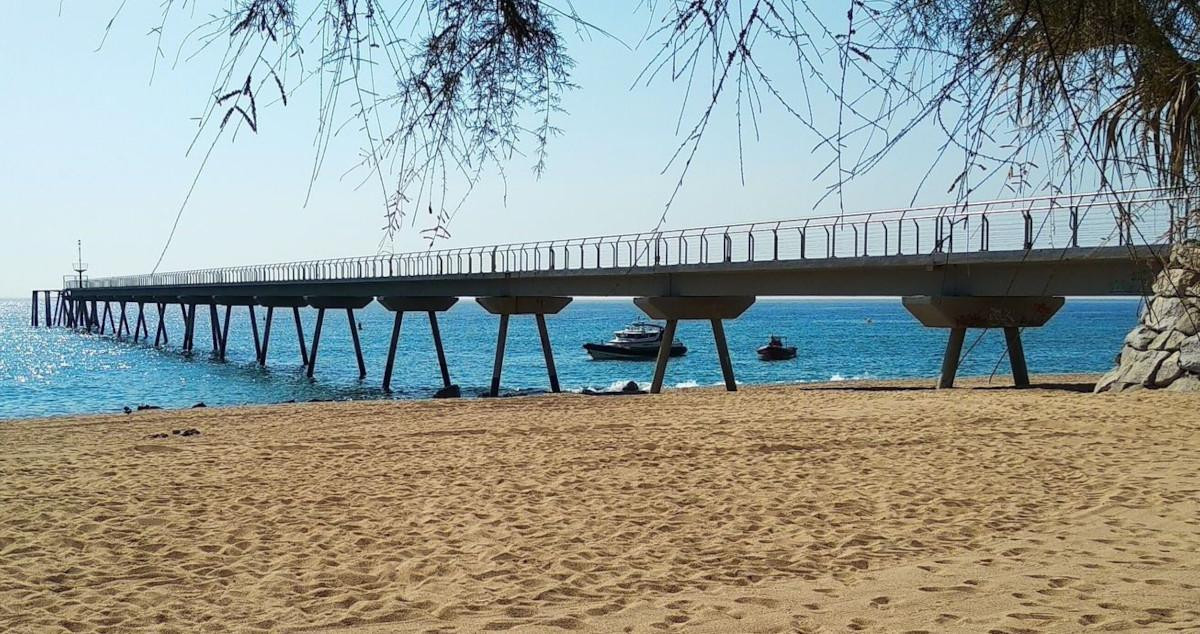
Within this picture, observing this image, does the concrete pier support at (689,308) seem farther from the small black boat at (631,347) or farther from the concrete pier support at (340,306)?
the small black boat at (631,347)

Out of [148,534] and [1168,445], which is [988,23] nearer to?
[148,534]

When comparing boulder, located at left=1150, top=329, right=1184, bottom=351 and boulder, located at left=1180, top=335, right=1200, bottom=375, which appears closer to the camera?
boulder, located at left=1180, top=335, right=1200, bottom=375

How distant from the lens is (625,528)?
9.20m

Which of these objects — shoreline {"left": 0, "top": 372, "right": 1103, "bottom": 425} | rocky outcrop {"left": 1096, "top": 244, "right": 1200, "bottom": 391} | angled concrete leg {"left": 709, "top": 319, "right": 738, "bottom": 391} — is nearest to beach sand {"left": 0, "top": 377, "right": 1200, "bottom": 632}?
rocky outcrop {"left": 1096, "top": 244, "right": 1200, "bottom": 391}

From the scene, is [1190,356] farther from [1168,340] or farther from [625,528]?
[625,528]

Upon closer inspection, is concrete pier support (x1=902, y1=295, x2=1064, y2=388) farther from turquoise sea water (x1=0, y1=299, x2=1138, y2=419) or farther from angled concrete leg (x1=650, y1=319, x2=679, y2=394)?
angled concrete leg (x1=650, y1=319, x2=679, y2=394)

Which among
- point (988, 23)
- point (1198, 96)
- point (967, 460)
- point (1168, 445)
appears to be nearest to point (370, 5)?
point (988, 23)

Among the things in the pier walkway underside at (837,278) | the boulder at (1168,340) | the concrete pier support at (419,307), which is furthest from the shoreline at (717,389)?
the boulder at (1168,340)

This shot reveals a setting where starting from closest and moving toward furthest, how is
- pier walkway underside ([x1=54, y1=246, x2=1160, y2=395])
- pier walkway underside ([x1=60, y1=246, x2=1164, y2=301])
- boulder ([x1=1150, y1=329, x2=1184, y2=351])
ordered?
Result: boulder ([x1=1150, y1=329, x2=1184, y2=351]) < pier walkway underside ([x1=60, y1=246, x2=1164, y2=301]) < pier walkway underside ([x1=54, y1=246, x2=1160, y2=395])

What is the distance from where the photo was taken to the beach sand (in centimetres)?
661

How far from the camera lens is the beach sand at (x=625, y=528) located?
6.61 meters

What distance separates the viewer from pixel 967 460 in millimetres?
12797

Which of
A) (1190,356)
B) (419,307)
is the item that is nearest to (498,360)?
Result: (419,307)

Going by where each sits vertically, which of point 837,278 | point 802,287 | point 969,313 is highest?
point 837,278
